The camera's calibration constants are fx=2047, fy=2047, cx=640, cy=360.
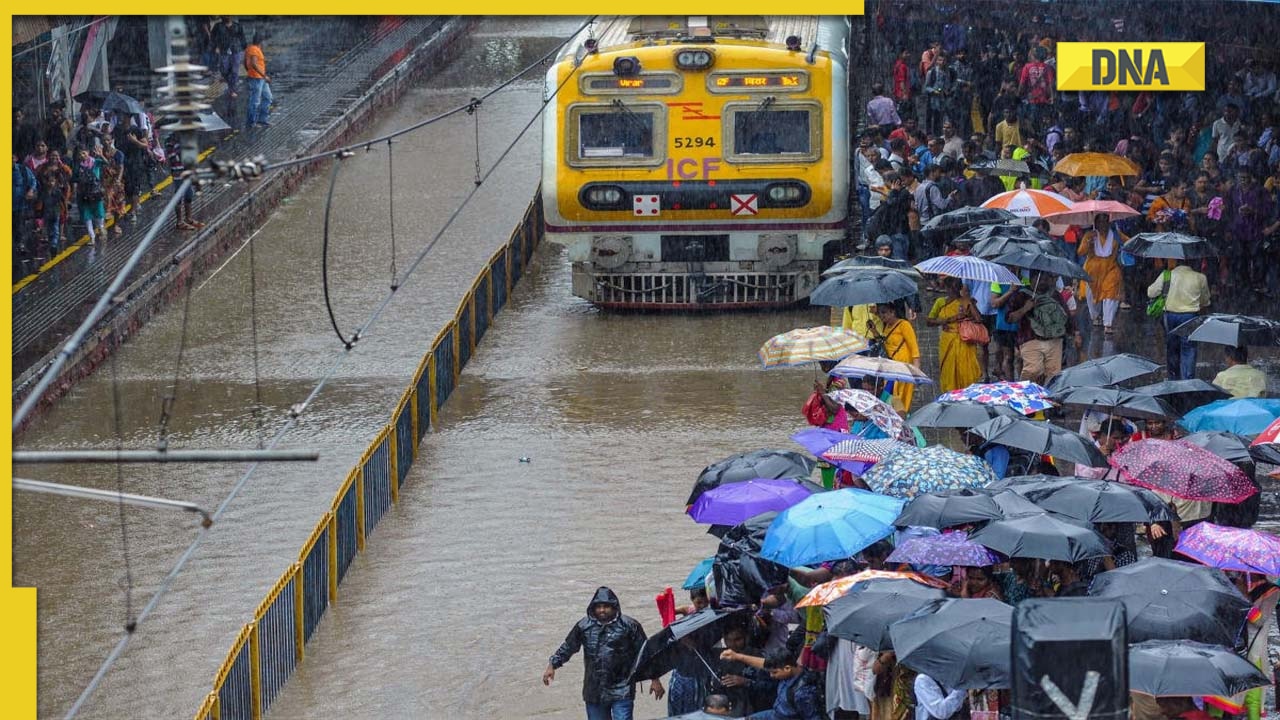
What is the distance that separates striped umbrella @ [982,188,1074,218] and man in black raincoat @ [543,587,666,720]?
8318 mm

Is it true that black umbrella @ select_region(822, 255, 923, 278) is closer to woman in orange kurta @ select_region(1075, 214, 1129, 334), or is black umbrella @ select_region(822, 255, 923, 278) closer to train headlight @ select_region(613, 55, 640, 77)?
woman in orange kurta @ select_region(1075, 214, 1129, 334)

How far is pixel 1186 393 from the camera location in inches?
510

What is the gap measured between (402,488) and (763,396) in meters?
3.88

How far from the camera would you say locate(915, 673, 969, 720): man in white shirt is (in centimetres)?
874

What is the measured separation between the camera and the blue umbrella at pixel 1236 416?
483 inches

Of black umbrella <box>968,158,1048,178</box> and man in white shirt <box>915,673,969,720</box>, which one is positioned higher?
black umbrella <box>968,158,1048,178</box>

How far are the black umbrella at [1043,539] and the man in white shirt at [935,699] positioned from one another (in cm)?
101

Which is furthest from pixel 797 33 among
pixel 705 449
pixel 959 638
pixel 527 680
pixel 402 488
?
pixel 959 638

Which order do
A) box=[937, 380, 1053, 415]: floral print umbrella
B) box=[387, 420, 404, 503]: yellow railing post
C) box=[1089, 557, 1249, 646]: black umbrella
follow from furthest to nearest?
box=[387, 420, 404, 503]: yellow railing post, box=[937, 380, 1053, 415]: floral print umbrella, box=[1089, 557, 1249, 646]: black umbrella

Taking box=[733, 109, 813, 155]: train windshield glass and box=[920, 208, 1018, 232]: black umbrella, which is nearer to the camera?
box=[920, 208, 1018, 232]: black umbrella

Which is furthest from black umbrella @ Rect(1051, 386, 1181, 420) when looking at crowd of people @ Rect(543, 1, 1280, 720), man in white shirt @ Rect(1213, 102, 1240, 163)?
man in white shirt @ Rect(1213, 102, 1240, 163)

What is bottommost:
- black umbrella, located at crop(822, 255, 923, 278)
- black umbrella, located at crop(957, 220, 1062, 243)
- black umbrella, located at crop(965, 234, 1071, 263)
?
black umbrella, located at crop(822, 255, 923, 278)

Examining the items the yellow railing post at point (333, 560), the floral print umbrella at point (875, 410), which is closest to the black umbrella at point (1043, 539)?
the floral print umbrella at point (875, 410)

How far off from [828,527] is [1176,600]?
2.03 meters
